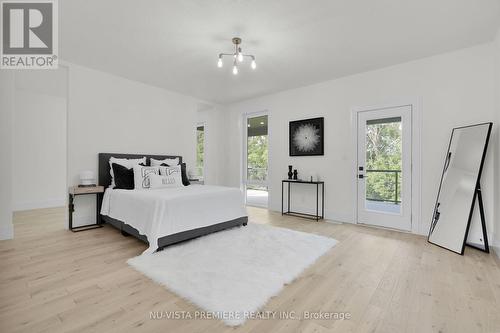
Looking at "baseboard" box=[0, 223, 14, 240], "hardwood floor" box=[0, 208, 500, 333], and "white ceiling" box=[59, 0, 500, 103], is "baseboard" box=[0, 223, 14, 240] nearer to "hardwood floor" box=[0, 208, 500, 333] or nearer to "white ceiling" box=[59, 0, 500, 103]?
"hardwood floor" box=[0, 208, 500, 333]

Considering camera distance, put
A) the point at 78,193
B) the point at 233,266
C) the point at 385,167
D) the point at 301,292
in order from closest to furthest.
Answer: the point at 301,292 → the point at 233,266 → the point at 78,193 → the point at 385,167

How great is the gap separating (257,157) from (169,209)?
3315 mm

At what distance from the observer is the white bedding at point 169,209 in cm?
275

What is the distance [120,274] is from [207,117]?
475cm

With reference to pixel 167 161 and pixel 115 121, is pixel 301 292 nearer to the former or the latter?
pixel 167 161

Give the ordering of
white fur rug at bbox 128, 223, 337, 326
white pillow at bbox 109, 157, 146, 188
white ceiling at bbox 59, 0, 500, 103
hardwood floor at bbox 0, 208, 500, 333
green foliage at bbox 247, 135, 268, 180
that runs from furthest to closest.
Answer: green foliage at bbox 247, 135, 268, 180 < white pillow at bbox 109, 157, 146, 188 < white ceiling at bbox 59, 0, 500, 103 < white fur rug at bbox 128, 223, 337, 326 < hardwood floor at bbox 0, 208, 500, 333

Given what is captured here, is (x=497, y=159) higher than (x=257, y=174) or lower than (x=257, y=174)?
higher

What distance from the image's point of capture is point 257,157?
5.82 m

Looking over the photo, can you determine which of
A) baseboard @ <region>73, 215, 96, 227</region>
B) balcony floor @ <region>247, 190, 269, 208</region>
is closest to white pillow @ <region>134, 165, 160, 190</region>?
baseboard @ <region>73, 215, 96, 227</region>

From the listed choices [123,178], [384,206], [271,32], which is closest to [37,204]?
[123,178]

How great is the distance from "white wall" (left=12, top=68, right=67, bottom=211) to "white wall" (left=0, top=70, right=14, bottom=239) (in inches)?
62.7

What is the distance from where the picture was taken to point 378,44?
3.09m

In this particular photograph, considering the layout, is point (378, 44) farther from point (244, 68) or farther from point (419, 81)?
point (244, 68)

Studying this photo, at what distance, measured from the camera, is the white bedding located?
2746 millimetres
